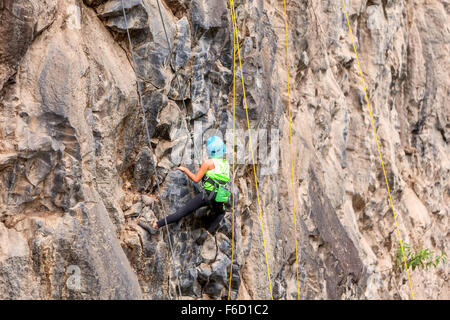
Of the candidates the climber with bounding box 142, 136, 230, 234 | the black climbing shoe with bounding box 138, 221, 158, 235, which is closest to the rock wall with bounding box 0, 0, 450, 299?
the black climbing shoe with bounding box 138, 221, 158, 235

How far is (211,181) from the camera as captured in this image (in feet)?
25.2

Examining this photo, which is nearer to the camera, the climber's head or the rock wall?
the rock wall

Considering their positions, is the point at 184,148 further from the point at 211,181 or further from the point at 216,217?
the point at 216,217

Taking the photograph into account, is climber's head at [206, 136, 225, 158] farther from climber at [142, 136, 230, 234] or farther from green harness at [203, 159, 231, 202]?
green harness at [203, 159, 231, 202]

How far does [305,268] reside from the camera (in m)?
9.97

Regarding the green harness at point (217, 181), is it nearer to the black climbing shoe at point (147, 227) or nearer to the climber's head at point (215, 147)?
the climber's head at point (215, 147)

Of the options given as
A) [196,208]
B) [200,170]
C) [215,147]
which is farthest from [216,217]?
[215,147]

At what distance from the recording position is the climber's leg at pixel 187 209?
7.32 m

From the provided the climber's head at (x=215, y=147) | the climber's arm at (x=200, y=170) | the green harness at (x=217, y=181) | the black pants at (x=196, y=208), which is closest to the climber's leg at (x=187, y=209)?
the black pants at (x=196, y=208)

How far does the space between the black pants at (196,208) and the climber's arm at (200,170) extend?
25cm

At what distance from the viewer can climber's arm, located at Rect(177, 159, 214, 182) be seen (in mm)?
7504

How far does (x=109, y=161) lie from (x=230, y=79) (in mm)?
2783
